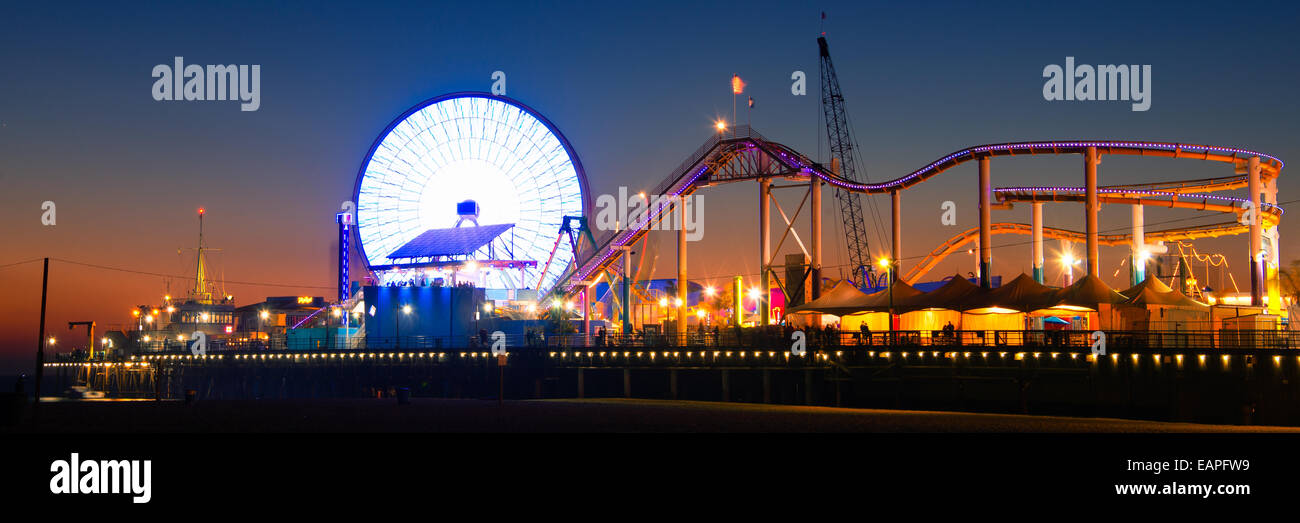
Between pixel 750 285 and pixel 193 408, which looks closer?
pixel 193 408

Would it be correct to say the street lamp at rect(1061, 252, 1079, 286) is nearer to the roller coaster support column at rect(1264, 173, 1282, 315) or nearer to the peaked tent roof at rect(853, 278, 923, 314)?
the roller coaster support column at rect(1264, 173, 1282, 315)

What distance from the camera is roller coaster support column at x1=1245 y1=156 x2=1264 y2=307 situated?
51688 mm

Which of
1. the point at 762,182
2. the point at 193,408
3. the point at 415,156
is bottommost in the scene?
the point at 193,408

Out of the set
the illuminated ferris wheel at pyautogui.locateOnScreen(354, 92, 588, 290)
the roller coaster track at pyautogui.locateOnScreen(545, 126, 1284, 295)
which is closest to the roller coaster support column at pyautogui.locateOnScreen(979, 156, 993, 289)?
the roller coaster track at pyautogui.locateOnScreen(545, 126, 1284, 295)

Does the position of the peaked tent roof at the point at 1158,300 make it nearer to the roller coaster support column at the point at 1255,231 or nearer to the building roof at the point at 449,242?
the roller coaster support column at the point at 1255,231

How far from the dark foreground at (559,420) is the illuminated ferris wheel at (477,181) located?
1908 inches

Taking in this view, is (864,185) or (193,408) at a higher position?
(864,185)

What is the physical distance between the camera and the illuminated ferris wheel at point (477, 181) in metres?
93.4

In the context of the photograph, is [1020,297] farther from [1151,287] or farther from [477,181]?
[477,181]

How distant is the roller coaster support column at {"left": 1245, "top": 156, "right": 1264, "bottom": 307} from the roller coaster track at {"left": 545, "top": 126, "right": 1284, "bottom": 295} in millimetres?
710
